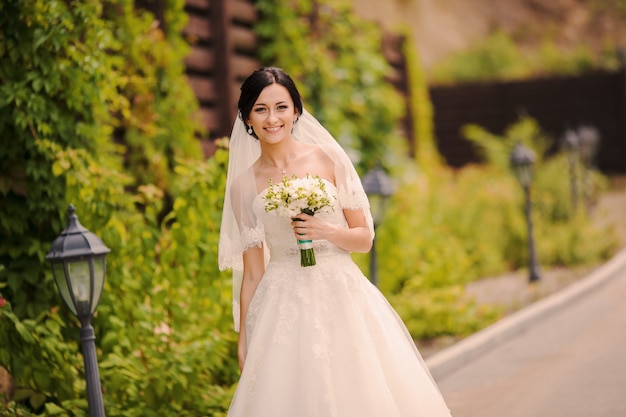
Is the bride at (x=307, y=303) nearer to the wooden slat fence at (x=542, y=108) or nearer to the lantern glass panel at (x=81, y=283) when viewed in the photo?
the lantern glass panel at (x=81, y=283)

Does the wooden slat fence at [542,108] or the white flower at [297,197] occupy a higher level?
the wooden slat fence at [542,108]

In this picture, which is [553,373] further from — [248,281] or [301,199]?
[301,199]

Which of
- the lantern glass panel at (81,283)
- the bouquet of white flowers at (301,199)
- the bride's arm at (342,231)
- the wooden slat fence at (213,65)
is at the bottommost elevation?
the lantern glass panel at (81,283)

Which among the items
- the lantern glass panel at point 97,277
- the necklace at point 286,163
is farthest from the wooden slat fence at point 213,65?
the necklace at point 286,163

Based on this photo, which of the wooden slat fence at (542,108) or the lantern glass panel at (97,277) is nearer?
the lantern glass panel at (97,277)

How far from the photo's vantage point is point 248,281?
16.9ft

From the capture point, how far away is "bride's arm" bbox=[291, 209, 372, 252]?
4867 mm

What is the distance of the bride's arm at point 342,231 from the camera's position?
4867mm

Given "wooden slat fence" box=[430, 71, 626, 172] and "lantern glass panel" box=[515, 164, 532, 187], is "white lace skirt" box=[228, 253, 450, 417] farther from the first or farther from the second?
"wooden slat fence" box=[430, 71, 626, 172]

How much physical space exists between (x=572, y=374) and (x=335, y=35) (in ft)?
24.9

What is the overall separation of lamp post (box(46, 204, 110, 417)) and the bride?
0.86 metres

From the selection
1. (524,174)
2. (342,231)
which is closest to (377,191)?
(342,231)

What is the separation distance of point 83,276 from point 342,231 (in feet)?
4.99

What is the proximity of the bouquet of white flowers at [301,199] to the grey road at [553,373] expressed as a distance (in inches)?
116
